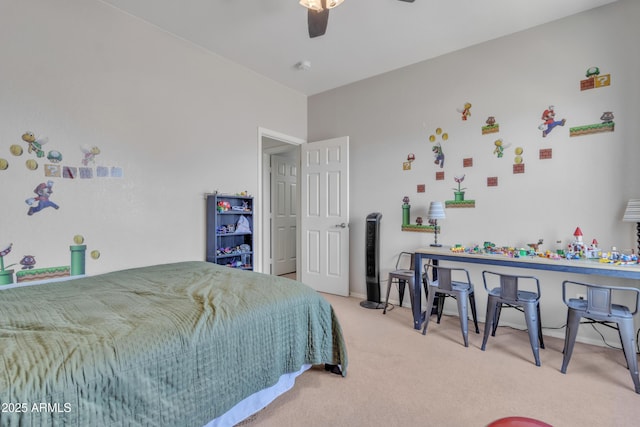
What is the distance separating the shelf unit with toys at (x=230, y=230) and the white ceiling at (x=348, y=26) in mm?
1570

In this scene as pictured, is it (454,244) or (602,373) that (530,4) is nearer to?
(454,244)

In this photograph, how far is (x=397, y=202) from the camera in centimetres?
351

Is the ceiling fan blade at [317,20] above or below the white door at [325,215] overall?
above

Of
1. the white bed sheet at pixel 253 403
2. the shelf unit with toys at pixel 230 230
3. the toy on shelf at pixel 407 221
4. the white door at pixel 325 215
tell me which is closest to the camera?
the white bed sheet at pixel 253 403

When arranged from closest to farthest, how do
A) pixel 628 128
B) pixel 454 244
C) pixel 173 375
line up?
pixel 173 375 < pixel 628 128 < pixel 454 244

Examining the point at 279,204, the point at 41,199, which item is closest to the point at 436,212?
the point at 279,204

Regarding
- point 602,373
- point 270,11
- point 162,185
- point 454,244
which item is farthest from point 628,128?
point 162,185

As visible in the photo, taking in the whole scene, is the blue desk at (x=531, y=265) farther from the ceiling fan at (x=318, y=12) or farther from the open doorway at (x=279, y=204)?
the open doorway at (x=279, y=204)

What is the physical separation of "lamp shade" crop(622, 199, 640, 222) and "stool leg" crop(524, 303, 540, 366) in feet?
3.15

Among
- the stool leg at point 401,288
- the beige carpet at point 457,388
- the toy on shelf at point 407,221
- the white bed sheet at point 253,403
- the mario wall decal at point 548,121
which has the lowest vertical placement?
the beige carpet at point 457,388

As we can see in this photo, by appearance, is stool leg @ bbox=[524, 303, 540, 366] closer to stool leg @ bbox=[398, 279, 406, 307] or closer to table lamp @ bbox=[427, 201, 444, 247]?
table lamp @ bbox=[427, 201, 444, 247]

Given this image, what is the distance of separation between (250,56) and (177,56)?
0.76 meters

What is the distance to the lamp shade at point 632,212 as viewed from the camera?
7.03 feet

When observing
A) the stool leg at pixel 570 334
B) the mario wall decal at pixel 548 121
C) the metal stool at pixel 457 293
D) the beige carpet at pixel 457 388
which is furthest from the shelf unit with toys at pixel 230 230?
the mario wall decal at pixel 548 121
